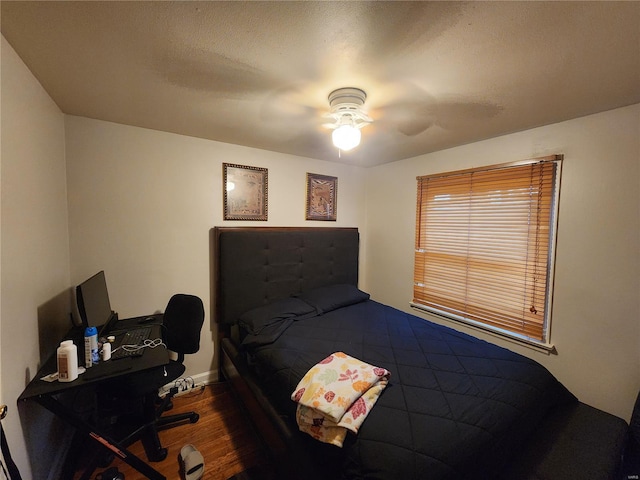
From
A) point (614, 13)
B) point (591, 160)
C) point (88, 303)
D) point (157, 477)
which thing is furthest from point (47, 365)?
point (591, 160)

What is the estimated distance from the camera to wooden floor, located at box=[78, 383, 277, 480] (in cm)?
165

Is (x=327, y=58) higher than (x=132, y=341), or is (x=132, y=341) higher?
(x=327, y=58)

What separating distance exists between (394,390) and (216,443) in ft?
4.47

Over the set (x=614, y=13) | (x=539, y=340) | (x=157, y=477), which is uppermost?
(x=614, y=13)

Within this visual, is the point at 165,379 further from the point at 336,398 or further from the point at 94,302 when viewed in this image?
the point at 336,398

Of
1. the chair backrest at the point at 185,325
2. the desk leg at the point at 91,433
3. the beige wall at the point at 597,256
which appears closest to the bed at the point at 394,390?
the beige wall at the point at 597,256

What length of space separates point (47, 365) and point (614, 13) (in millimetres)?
2981

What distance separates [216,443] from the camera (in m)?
1.87

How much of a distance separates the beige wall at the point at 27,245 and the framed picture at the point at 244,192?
3.85 feet

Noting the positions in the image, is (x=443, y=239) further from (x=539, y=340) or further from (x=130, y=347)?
(x=130, y=347)

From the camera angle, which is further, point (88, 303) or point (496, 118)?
point (496, 118)

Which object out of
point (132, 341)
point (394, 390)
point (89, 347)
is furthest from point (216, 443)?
point (394, 390)

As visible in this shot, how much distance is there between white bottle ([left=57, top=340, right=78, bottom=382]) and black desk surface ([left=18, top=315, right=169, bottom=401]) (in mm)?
28

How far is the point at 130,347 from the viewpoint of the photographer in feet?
5.47
